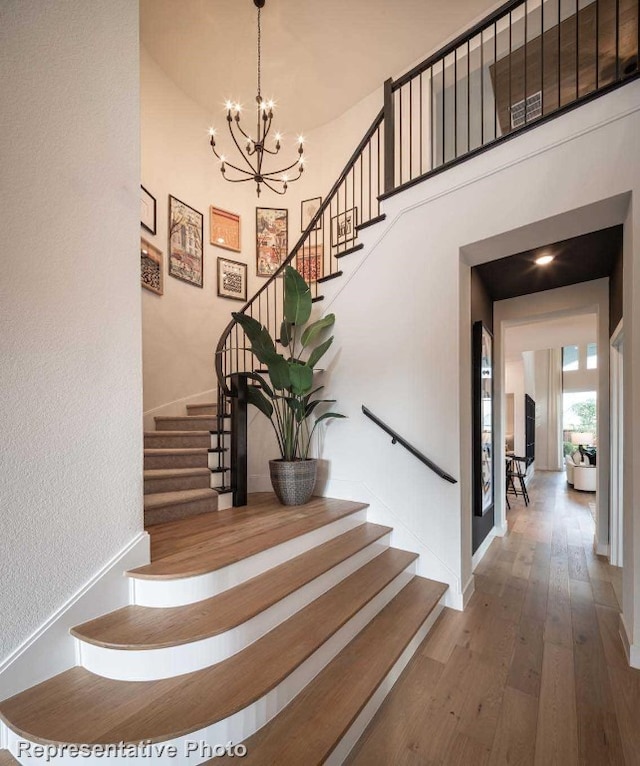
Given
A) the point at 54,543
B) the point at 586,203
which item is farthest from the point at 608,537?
the point at 54,543

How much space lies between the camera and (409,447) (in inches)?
108

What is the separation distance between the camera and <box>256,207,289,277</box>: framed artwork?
5340 millimetres

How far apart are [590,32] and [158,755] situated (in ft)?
22.6

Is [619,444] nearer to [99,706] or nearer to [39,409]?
[99,706]

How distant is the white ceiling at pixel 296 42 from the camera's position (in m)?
3.82

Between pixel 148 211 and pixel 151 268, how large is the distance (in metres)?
0.66

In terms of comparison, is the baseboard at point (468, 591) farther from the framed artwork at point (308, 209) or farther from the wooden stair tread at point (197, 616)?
the framed artwork at point (308, 209)

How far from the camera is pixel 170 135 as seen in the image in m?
4.43

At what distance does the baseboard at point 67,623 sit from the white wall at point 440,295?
197 centimetres

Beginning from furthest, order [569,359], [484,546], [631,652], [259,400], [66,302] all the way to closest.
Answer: [569,359]
[484,546]
[259,400]
[631,652]
[66,302]

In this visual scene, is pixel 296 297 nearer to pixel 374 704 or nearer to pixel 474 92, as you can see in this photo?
pixel 374 704

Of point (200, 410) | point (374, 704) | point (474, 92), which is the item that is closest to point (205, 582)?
point (374, 704)

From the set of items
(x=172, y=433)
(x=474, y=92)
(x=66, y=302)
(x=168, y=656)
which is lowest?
(x=168, y=656)

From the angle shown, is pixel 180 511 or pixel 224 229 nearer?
pixel 180 511
